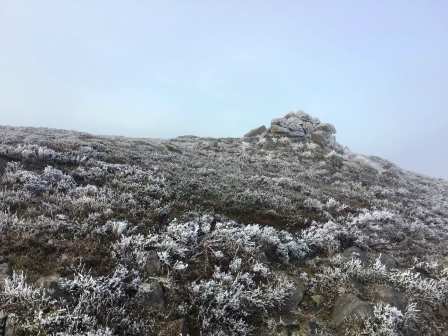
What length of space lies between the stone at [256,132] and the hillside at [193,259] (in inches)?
911

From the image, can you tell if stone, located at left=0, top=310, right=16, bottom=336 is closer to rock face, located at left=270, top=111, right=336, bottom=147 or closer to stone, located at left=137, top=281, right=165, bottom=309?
stone, located at left=137, top=281, right=165, bottom=309

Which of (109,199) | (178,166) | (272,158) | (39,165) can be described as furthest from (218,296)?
(272,158)

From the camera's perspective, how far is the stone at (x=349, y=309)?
7.11m

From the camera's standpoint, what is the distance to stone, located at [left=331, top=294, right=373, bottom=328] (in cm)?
711

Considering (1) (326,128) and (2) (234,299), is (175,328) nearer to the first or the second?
(2) (234,299)

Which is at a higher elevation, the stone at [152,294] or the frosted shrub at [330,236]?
the frosted shrub at [330,236]

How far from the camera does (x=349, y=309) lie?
7277 millimetres

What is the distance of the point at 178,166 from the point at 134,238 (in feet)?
32.0

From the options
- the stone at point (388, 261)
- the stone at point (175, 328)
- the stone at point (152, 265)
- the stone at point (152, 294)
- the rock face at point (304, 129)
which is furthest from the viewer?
the rock face at point (304, 129)

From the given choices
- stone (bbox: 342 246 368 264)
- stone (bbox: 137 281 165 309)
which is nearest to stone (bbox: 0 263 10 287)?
stone (bbox: 137 281 165 309)

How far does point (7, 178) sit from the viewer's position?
34.6 ft

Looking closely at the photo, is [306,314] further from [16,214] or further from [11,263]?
[16,214]

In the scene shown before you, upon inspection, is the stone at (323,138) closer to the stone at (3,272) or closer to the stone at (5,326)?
the stone at (3,272)

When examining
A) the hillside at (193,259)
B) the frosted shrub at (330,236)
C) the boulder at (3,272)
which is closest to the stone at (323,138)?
the hillside at (193,259)
